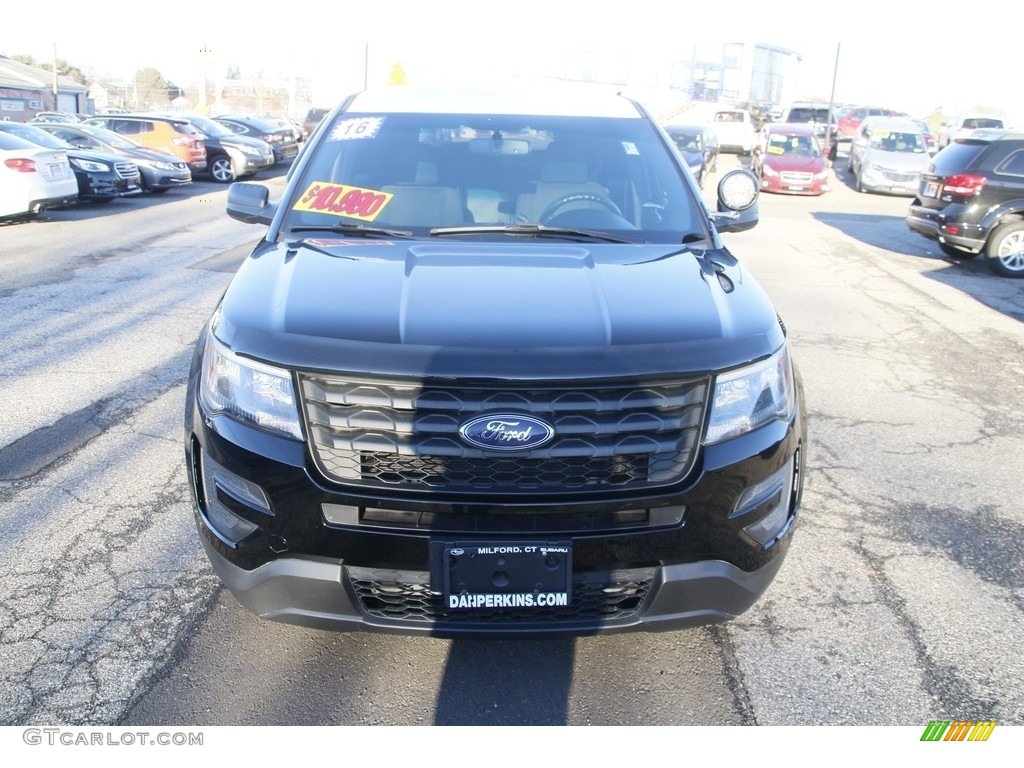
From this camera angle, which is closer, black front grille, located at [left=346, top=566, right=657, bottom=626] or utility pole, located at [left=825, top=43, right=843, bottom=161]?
black front grille, located at [left=346, top=566, right=657, bottom=626]

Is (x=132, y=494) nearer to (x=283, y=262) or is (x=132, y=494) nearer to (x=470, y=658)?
(x=283, y=262)

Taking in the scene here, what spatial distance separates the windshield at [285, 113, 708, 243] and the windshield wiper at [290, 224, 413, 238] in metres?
0.04

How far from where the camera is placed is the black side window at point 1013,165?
36.3 feet

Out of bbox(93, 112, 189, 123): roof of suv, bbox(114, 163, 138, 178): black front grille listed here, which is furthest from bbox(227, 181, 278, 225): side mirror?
bbox(93, 112, 189, 123): roof of suv

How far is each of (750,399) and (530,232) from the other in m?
1.30

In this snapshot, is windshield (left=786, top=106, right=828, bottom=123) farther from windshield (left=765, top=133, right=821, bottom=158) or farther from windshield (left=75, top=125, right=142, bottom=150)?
windshield (left=75, top=125, right=142, bottom=150)

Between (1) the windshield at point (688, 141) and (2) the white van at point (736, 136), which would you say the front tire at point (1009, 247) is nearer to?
(1) the windshield at point (688, 141)

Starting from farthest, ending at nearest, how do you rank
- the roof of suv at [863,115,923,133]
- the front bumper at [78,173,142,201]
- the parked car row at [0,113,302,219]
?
the roof of suv at [863,115,923,133] < the front bumper at [78,173,142,201] < the parked car row at [0,113,302,219]

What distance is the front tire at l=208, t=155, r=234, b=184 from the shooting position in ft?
71.1

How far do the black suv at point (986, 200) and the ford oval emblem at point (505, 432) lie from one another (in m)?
10.9

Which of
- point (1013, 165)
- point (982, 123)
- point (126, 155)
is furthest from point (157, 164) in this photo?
point (982, 123)

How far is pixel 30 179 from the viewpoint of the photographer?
41.4 feet

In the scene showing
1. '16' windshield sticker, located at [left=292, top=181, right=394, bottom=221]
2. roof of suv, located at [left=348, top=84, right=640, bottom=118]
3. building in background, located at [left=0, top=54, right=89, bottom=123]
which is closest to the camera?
'16' windshield sticker, located at [left=292, top=181, right=394, bottom=221]

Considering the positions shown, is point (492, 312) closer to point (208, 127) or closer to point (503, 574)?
point (503, 574)
